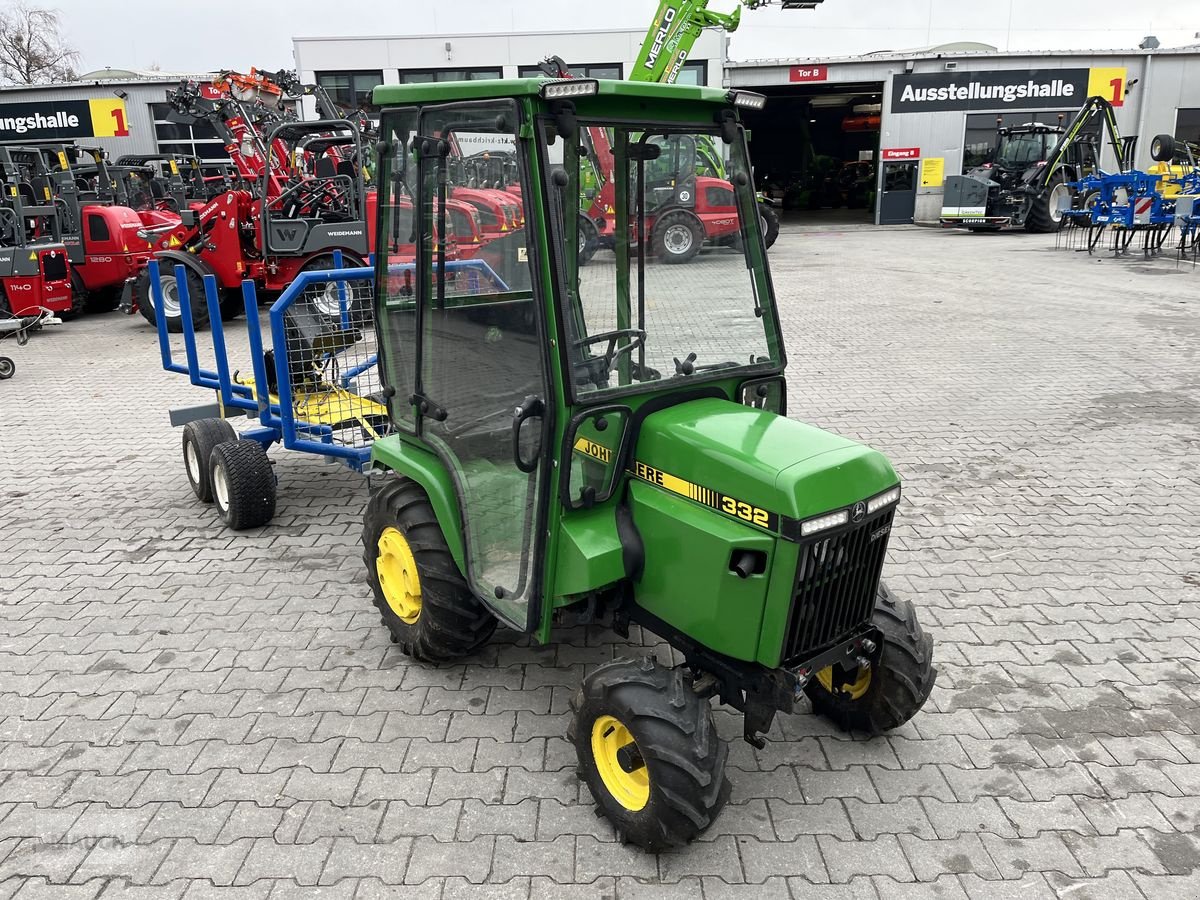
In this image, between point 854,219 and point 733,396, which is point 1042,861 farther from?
point 854,219

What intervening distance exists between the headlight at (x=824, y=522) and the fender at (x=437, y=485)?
1.43 meters

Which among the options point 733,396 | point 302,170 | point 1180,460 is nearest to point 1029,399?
point 1180,460

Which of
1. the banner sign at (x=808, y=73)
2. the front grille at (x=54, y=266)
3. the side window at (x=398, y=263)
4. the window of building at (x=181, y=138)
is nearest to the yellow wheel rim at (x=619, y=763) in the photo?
the side window at (x=398, y=263)

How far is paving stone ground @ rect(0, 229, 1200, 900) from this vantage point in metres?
2.73

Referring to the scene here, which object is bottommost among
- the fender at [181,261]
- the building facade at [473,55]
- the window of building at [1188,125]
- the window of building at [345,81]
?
the fender at [181,261]

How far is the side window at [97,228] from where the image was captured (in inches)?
501

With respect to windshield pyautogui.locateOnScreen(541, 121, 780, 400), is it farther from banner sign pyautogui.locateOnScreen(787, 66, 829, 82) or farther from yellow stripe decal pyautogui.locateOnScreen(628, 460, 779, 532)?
banner sign pyautogui.locateOnScreen(787, 66, 829, 82)

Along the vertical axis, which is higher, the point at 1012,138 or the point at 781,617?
the point at 1012,138

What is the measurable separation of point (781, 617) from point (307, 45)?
26.4m

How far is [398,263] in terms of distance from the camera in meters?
3.61

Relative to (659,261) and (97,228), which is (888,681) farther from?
(97,228)

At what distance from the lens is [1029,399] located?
7.91 meters

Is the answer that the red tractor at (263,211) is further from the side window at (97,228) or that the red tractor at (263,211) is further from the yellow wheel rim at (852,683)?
the yellow wheel rim at (852,683)

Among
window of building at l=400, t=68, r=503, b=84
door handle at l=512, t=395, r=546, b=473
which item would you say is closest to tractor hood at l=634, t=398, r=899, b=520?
door handle at l=512, t=395, r=546, b=473
